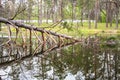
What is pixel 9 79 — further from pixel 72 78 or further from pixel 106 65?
pixel 106 65

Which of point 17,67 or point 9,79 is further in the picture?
point 17,67

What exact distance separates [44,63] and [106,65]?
3.59m

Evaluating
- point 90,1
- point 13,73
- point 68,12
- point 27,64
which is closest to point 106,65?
point 27,64

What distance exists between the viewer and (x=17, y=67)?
1767 cm

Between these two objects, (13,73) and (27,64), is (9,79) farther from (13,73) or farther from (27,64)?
(27,64)

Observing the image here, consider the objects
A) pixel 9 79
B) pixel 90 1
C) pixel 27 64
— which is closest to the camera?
pixel 9 79

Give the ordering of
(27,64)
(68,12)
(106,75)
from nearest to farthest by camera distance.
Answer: (106,75) → (27,64) → (68,12)

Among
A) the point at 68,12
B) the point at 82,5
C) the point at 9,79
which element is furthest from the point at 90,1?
the point at 9,79

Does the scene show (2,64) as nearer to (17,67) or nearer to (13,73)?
(17,67)

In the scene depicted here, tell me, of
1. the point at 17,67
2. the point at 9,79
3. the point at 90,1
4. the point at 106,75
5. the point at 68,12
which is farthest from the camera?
the point at 68,12

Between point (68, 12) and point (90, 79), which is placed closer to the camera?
point (90, 79)

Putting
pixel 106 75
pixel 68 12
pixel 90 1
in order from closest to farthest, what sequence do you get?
pixel 106 75, pixel 90 1, pixel 68 12

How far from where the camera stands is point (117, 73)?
642 inches

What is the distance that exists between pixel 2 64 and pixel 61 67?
11.3 feet
